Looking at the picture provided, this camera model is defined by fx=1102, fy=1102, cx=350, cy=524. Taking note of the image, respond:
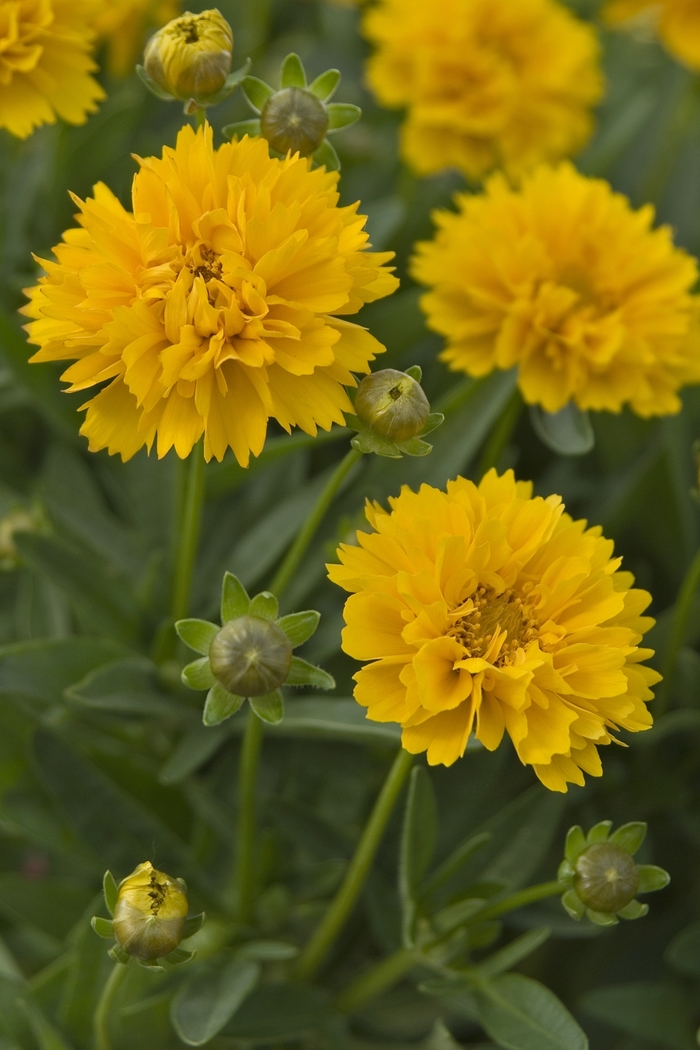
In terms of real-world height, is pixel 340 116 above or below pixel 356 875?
above

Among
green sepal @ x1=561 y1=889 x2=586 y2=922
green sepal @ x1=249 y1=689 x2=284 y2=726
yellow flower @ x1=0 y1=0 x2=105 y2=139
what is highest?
yellow flower @ x1=0 y1=0 x2=105 y2=139

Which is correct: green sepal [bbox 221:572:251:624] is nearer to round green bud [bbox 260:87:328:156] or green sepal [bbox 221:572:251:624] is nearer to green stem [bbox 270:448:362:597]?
green stem [bbox 270:448:362:597]

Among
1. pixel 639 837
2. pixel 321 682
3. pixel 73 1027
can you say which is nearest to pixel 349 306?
pixel 321 682

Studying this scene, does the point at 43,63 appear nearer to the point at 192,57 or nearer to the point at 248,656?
the point at 192,57

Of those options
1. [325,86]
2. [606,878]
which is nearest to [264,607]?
[606,878]

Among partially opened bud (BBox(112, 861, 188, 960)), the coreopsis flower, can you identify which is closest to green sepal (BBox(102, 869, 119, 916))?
partially opened bud (BBox(112, 861, 188, 960))

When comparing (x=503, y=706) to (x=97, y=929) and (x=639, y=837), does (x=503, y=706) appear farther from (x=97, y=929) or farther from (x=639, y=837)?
(x=97, y=929)

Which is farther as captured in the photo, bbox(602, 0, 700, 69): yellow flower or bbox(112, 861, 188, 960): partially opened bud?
bbox(602, 0, 700, 69): yellow flower
